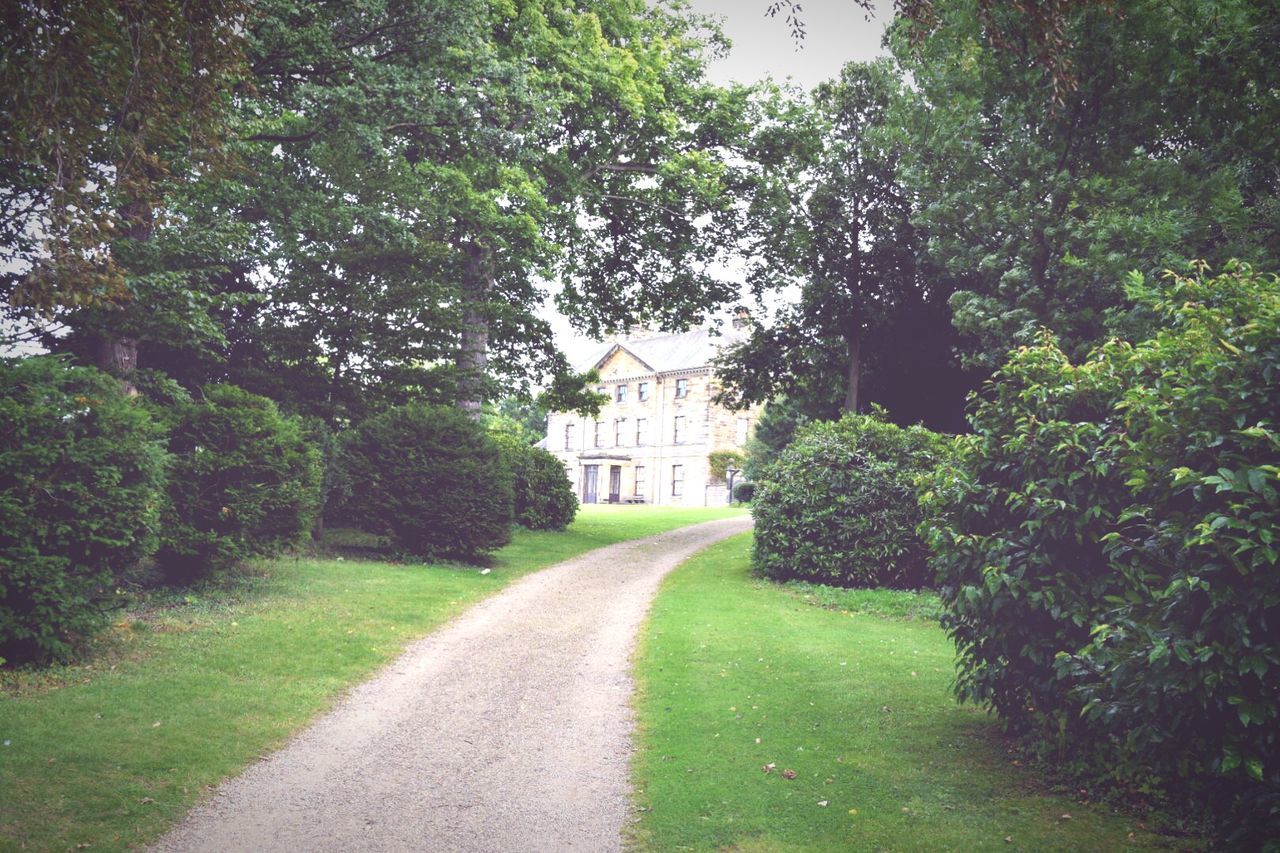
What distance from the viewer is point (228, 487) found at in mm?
12781

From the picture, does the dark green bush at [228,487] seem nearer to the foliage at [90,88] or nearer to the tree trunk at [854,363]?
the foliage at [90,88]

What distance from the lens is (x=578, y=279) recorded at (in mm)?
28016

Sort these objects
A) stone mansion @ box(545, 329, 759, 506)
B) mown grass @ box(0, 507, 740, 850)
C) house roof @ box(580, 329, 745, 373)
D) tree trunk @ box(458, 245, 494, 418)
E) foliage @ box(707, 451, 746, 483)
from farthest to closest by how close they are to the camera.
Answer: house roof @ box(580, 329, 745, 373)
stone mansion @ box(545, 329, 759, 506)
foliage @ box(707, 451, 746, 483)
tree trunk @ box(458, 245, 494, 418)
mown grass @ box(0, 507, 740, 850)

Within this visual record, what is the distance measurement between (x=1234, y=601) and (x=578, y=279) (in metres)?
24.6

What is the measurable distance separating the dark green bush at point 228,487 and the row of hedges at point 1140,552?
33.1 feet

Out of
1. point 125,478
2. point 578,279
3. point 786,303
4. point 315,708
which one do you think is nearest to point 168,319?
point 125,478

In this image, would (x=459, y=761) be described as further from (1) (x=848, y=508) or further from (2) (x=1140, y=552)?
(1) (x=848, y=508)

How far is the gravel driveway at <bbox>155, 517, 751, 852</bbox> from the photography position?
213 inches

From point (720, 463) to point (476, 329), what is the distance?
130 ft

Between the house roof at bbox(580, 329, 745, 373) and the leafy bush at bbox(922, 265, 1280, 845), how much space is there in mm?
52490

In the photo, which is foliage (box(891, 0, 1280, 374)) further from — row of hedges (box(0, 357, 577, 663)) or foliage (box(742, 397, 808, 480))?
foliage (box(742, 397, 808, 480))

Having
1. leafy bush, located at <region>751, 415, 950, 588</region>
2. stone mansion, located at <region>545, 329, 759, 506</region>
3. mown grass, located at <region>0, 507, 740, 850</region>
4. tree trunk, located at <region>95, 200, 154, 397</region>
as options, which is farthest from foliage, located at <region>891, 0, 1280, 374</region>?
stone mansion, located at <region>545, 329, 759, 506</region>

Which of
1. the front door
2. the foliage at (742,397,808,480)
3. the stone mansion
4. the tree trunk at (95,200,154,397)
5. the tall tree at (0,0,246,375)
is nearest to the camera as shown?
the tall tree at (0,0,246,375)

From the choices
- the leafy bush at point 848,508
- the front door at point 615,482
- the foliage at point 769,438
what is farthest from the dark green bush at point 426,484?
the front door at point 615,482
